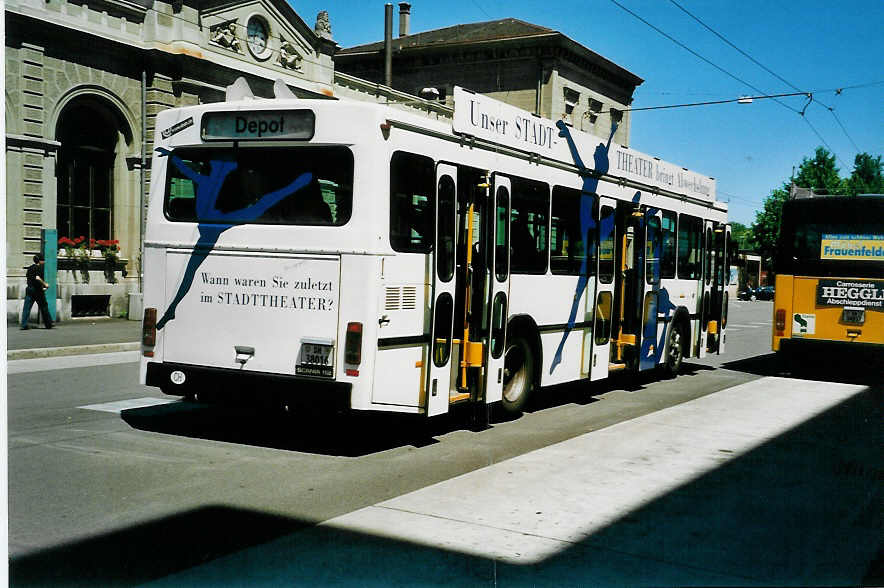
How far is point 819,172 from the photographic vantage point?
7338cm

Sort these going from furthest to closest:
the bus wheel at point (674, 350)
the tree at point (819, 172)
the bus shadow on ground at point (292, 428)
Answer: the tree at point (819, 172)
the bus wheel at point (674, 350)
the bus shadow on ground at point (292, 428)

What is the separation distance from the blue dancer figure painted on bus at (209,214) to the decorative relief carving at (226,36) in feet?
62.1

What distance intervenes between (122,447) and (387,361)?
8.03ft

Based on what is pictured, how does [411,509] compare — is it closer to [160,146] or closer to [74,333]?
[160,146]

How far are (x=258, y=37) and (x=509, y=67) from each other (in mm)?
18830

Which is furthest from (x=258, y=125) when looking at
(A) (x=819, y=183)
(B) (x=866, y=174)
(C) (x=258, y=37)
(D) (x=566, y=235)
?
(A) (x=819, y=183)

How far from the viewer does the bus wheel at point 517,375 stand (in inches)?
386

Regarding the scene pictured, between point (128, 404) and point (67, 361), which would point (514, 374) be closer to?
point (128, 404)

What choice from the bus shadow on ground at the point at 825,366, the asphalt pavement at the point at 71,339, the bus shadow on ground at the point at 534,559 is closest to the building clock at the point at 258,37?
the asphalt pavement at the point at 71,339

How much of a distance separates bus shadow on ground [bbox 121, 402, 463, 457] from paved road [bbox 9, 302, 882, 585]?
30 millimetres

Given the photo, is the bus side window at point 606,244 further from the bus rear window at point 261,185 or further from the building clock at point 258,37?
the building clock at point 258,37

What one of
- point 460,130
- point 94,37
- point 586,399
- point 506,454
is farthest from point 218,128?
point 94,37

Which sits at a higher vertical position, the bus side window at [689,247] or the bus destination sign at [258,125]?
the bus destination sign at [258,125]

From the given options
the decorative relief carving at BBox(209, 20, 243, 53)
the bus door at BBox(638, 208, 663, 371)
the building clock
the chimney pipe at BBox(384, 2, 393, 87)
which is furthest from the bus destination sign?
the building clock
